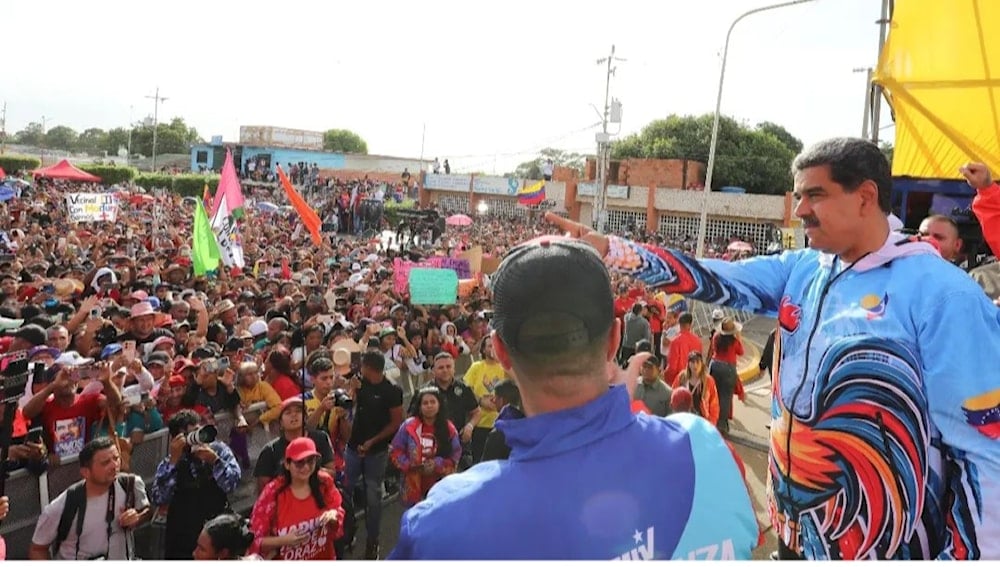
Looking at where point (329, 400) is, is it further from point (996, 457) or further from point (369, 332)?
point (996, 457)

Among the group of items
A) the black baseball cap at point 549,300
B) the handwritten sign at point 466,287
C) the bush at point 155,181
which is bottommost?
the handwritten sign at point 466,287

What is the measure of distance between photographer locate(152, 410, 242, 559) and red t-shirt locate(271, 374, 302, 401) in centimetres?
156

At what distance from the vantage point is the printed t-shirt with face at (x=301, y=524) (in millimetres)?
4090

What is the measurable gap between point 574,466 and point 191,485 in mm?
3846

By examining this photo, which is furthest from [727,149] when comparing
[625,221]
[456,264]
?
[456,264]

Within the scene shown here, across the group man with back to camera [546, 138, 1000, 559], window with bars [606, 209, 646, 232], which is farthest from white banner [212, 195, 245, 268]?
window with bars [606, 209, 646, 232]

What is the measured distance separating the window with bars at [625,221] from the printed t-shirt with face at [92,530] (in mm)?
33746

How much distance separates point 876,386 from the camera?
177cm

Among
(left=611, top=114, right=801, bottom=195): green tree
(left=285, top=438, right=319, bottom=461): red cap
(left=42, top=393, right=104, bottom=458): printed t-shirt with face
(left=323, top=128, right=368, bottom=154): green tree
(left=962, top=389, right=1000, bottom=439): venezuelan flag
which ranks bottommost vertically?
(left=42, top=393, right=104, bottom=458): printed t-shirt with face

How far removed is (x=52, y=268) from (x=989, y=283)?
39.8 feet

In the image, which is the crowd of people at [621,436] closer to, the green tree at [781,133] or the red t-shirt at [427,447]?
the red t-shirt at [427,447]

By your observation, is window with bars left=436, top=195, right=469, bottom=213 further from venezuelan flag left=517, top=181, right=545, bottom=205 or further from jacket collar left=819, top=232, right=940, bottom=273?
jacket collar left=819, top=232, right=940, bottom=273

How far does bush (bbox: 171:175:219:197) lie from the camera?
46.6 meters

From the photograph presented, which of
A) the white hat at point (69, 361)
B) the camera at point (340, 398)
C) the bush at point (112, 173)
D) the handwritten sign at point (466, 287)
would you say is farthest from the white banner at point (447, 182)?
the white hat at point (69, 361)
